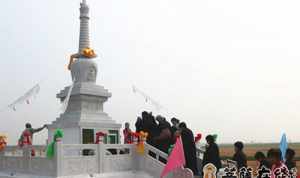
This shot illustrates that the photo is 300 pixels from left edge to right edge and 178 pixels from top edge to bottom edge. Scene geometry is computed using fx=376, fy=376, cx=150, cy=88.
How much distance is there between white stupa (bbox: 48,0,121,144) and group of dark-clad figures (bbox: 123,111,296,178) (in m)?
1.67

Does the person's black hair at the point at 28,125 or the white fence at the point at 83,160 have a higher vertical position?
the person's black hair at the point at 28,125

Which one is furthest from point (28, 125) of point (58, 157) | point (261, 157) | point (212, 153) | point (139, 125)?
point (261, 157)

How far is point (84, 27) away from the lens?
1812 cm

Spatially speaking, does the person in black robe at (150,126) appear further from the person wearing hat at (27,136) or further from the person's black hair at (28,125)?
the person's black hair at (28,125)

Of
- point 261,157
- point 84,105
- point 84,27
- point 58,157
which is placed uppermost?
point 84,27

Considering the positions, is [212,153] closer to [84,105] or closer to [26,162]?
[26,162]

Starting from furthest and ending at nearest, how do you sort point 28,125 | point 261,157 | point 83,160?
point 28,125 → point 83,160 → point 261,157

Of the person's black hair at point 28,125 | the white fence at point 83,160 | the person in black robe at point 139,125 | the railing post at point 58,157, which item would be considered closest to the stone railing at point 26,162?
the white fence at point 83,160

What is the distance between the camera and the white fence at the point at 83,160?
1114 centimetres

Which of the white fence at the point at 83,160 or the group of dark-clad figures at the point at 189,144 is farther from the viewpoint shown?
the white fence at the point at 83,160

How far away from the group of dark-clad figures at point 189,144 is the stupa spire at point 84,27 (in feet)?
17.2

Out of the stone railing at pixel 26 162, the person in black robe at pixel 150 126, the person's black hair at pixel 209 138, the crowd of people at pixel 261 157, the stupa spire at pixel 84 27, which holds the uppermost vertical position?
Answer: the stupa spire at pixel 84 27

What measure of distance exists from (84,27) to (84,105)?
4.19 metres

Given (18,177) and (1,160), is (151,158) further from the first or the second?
(1,160)
